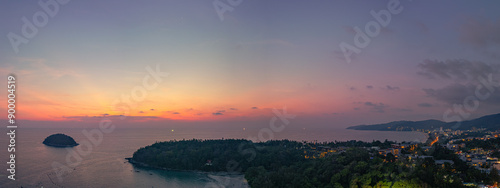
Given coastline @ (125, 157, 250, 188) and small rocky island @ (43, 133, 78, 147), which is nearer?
coastline @ (125, 157, 250, 188)

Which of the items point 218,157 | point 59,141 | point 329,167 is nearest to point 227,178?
point 218,157

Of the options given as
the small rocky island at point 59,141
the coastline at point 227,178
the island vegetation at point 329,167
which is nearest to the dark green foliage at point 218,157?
the island vegetation at point 329,167

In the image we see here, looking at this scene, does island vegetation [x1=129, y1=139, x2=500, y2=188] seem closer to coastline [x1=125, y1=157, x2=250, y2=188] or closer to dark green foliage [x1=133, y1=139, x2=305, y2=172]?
dark green foliage [x1=133, y1=139, x2=305, y2=172]

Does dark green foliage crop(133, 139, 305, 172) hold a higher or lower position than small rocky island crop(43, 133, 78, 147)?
lower

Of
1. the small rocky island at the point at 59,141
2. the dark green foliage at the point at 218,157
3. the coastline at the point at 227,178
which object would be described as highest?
the small rocky island at the point at 59,141

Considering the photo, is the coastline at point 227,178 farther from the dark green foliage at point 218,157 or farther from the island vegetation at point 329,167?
the dark green foliage at point 218,157

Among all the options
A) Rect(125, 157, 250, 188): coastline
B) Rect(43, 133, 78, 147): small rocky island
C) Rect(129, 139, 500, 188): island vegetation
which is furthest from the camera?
Rect(43, 133, 78, 147): small rocky island

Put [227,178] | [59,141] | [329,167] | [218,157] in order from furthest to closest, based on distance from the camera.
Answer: [59,141] < [218,157] < [227,178] < [329,167]

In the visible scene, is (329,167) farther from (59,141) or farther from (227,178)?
(59,141)

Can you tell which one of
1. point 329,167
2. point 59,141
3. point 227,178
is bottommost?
point 227,178

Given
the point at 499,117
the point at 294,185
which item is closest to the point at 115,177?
the point at 294,185

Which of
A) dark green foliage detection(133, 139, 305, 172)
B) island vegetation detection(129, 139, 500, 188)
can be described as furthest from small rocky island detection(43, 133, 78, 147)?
island vegetation detection(129, 139, 500, 188)
